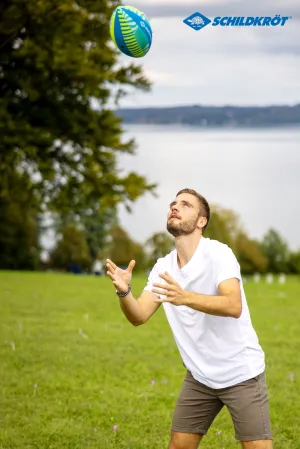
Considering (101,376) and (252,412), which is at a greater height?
(252,412)

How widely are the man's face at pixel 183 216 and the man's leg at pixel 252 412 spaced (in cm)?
82

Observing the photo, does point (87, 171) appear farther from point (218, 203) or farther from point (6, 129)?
point (218, 203)

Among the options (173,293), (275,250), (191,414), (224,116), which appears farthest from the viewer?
(275,250)

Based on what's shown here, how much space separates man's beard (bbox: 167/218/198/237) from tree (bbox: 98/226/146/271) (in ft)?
97.8

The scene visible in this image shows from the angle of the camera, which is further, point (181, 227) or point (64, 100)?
point (64, 100)

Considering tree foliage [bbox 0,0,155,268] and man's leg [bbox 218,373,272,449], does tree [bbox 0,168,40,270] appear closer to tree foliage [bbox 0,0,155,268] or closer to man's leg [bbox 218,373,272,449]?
tree foliage [bbox 0,0,155,268]

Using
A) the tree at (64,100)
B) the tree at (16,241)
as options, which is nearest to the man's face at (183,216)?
the tree at (64,100)

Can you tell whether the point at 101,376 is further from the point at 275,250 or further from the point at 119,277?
the point at 275,250

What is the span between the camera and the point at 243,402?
13.4 feet

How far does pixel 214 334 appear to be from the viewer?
13.4 ft

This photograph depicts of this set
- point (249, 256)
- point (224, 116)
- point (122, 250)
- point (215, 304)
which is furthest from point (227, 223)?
point (215, 304)

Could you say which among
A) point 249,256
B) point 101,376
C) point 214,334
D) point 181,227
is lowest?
point 101,376

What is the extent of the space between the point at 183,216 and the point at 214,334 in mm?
608

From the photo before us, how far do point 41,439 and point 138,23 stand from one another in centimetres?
381
